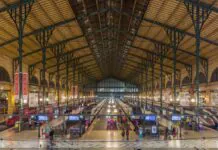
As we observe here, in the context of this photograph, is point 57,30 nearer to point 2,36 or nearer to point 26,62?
point 2,36

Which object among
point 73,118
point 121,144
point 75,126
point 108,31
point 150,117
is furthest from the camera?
point 108,31

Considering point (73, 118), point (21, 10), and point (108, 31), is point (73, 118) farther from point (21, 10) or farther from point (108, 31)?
point (108, 31)

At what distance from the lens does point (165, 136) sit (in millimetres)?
26422

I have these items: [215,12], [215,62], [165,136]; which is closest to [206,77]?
[215,62]

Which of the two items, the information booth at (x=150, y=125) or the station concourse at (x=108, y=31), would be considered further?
the information booth at (x=150, y=125)

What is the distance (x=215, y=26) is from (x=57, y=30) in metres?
20.0

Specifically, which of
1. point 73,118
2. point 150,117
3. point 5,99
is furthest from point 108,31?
point 150,117

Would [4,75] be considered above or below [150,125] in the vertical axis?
above

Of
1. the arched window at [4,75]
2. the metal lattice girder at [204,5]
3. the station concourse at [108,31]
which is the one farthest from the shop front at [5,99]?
the metal lattice girder at [204,5]

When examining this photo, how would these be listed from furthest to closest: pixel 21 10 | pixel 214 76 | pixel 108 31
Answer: pixel 108 31 → pixel 214 76 → pixel 21 10

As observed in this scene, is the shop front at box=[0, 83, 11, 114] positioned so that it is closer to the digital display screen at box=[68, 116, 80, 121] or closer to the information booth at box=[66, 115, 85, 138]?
the digital display screen at box=[68, 116, 80, 121]

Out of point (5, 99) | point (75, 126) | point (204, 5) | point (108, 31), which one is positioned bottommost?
point (75, 126)

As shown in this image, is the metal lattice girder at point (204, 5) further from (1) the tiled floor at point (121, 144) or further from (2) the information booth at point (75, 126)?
(2) the information booth at point (75, 126)

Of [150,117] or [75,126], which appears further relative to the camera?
[75,126]
